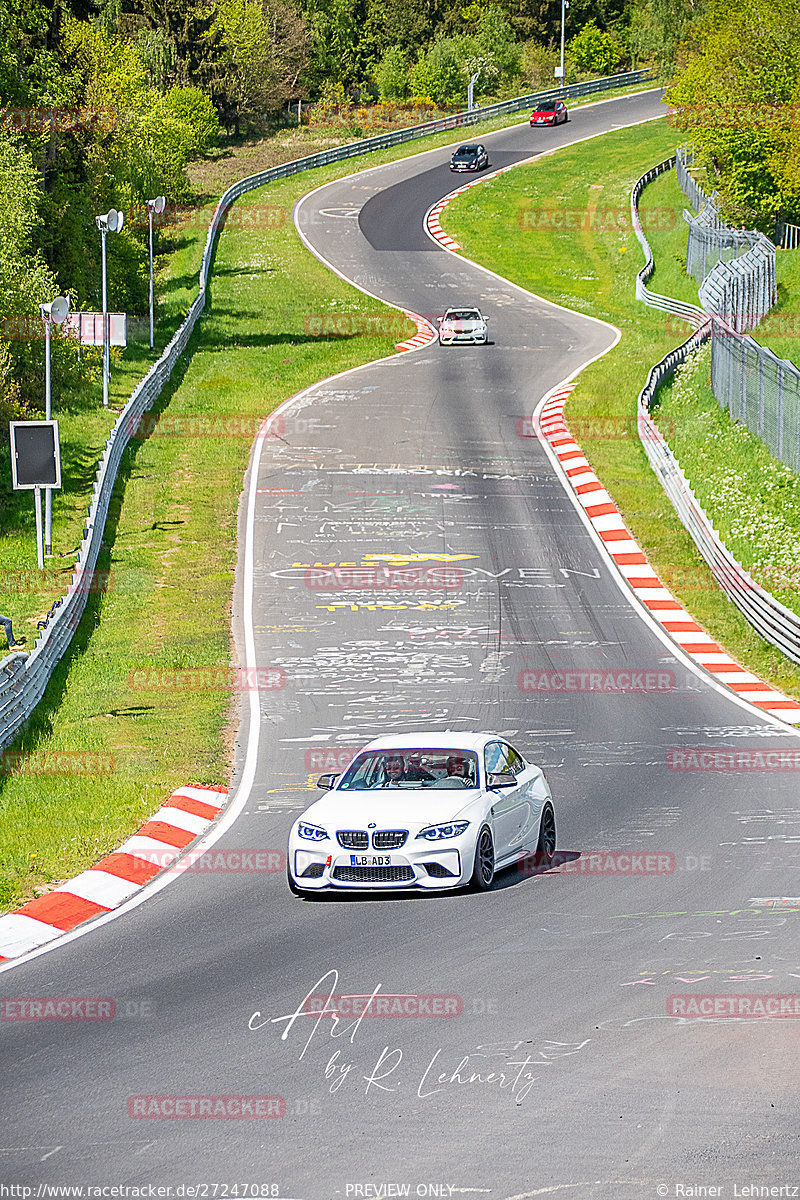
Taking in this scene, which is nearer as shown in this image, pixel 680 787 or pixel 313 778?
pixel 680 787

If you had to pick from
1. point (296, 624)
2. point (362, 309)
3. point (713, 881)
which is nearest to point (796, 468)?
point (296, 624)

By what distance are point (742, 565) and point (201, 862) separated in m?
16.7

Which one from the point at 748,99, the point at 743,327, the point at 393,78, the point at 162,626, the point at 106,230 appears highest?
the point at 393,78

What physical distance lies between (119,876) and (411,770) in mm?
3054

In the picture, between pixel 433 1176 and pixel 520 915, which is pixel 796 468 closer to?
pixel 520 915

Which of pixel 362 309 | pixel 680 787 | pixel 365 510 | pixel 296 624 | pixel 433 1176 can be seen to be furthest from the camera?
pixel 362 309

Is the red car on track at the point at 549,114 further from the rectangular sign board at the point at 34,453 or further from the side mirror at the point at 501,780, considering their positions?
the side mirror at the point at 501,780

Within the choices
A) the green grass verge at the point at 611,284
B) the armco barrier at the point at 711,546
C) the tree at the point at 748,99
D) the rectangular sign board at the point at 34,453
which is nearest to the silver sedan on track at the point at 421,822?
the green grass verge at the point at 611,284

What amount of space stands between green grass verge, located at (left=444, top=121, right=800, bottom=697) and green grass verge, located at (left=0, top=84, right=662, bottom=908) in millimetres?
8838

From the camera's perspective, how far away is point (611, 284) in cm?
6512

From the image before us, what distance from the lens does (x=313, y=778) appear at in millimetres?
18750

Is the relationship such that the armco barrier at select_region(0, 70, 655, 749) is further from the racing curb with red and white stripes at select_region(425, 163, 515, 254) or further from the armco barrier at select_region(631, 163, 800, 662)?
the armco barrier at select_region(631, 163, 800, 662)

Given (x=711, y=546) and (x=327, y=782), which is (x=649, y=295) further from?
(x=327, y=782)

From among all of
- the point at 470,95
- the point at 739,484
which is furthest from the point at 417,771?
the point at 470,95
